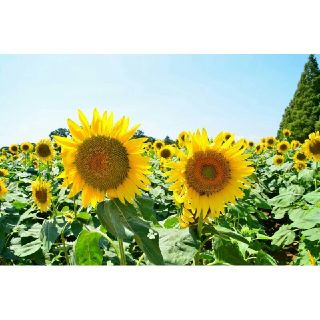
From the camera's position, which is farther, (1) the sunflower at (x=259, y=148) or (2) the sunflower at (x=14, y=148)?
(2) the sunflower at (x=14, y=148)

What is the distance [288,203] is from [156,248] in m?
2.49

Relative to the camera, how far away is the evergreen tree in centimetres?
1027

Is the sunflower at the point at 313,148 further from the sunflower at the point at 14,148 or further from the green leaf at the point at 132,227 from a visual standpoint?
the sunflower at the point at 14,148

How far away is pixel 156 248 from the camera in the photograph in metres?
0.92

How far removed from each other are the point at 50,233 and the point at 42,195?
2.43 feet

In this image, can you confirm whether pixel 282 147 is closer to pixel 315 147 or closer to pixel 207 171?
pixel 315 147

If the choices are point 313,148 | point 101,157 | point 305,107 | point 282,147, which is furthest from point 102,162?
point 305,107

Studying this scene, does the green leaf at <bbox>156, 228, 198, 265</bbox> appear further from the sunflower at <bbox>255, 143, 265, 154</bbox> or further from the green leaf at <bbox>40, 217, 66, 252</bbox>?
the sunflower at <bbox>255, 143, 265, 154</bbox>

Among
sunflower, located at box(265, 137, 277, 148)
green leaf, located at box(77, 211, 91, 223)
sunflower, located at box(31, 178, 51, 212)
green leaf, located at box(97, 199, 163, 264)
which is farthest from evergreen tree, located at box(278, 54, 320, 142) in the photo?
green leaf, located at box(97, 199, 163, 264)

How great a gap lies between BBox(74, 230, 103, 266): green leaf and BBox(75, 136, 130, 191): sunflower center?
18cm

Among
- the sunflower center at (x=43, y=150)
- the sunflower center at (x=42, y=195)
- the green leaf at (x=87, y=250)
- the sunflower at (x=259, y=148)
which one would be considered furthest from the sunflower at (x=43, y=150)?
the sunflower at (x=259, y=148)

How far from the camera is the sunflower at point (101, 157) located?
1052 mm

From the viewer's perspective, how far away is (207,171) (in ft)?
3.97

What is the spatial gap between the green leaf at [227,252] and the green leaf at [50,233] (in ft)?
3.25
